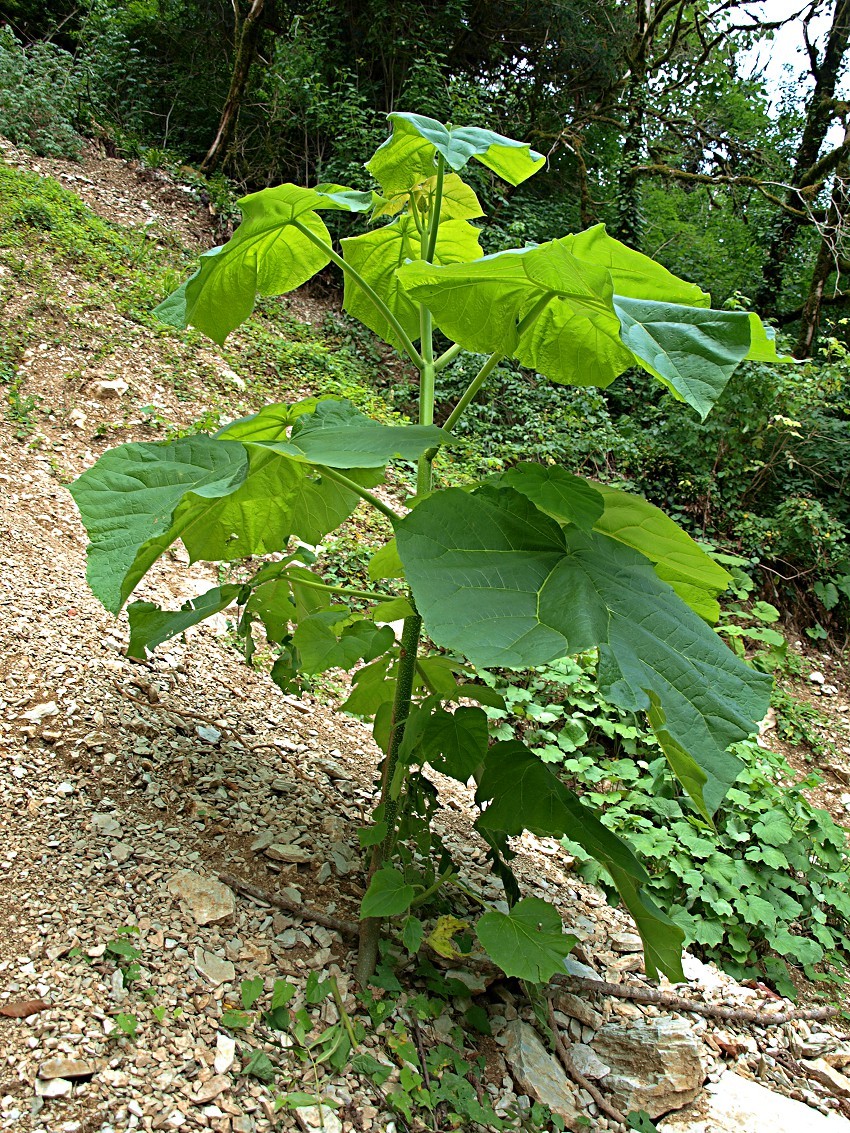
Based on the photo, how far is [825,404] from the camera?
522 centimetres

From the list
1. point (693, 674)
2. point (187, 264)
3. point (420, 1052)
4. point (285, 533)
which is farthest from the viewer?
point (187, 264)

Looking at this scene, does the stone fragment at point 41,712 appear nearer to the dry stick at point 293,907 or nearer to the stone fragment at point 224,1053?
the dry stick at point 293,907

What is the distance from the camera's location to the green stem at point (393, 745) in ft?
4.13

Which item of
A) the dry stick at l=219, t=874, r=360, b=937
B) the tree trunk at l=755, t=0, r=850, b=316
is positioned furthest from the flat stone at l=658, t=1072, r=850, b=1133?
the tree trunk at l=755, t=0, r=850, b=316

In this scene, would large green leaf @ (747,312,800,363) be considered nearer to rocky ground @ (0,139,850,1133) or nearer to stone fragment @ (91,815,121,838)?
rocky ground @ (0,139,850,1133)

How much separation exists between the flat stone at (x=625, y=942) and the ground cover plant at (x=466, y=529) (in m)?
0.52

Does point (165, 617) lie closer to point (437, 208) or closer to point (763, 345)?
point (437, 208)

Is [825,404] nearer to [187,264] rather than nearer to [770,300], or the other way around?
[770,300]

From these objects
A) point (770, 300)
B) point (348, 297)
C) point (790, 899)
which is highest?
point (770, 300)

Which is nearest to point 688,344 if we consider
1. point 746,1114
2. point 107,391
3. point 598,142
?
point 746,1114

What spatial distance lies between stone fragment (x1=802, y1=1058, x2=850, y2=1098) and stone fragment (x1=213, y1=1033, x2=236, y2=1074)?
1.28 meters

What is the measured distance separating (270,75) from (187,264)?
308 cm

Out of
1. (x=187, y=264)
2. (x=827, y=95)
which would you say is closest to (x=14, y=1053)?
(x=187, y=264)

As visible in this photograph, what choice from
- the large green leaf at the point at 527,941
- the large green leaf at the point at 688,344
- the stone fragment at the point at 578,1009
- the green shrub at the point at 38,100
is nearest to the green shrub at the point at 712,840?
the stone fragment at the point at 578,1009
